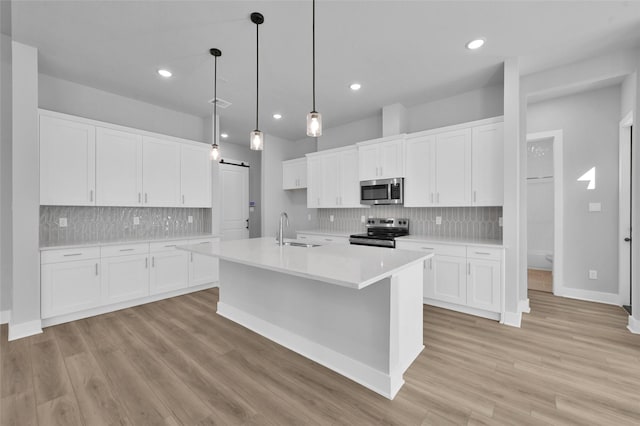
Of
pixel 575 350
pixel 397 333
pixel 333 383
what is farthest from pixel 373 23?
pixel 575 350

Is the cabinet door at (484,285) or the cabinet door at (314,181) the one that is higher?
the cabinet door at (314,181)

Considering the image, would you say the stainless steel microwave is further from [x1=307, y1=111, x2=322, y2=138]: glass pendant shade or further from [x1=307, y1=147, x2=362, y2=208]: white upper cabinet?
[x1=307, y1=111, x2=322, y2=138]: glass pendant shade

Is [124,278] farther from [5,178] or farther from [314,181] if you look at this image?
[314,181]

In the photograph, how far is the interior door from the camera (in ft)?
20.2

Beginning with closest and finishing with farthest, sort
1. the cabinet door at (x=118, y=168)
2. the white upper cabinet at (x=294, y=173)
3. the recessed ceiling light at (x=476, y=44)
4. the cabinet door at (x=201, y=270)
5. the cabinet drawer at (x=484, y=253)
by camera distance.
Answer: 1. the recessed ceiling light at (x=476, y=44)
2. the cabinet drawer at (x=484, y=253)
3. the cabinet door at (x=118, y=168)
4. the cabinet door at (x=201, y=270)
5. the white upper cabinet at (x=294, y=173)

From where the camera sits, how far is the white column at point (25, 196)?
2744mm

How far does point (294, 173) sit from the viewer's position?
5855 mm

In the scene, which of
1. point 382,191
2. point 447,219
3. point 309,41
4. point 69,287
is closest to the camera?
point 309,41

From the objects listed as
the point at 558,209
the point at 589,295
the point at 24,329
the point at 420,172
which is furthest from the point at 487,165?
the point at 24,329

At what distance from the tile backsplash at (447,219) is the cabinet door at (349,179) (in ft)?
1.33

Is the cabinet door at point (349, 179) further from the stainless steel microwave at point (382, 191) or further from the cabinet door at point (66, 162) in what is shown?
Result: the cabinet door at point (66, 162)

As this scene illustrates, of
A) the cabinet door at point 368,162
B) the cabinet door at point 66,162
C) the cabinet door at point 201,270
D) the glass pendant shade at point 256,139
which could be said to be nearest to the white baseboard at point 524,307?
the cabinet door at point 368,162

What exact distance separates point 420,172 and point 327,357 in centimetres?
280

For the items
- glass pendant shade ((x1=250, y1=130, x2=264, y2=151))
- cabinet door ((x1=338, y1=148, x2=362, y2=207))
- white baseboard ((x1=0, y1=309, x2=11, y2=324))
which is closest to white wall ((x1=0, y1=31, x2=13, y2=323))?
white baseboard ((x1=0, y1=309, x2=11, y2=324))
